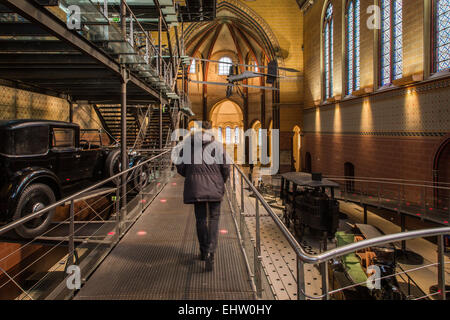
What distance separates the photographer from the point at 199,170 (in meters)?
3.02

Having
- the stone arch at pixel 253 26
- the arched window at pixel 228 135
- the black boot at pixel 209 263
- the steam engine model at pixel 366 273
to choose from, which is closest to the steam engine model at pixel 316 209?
the steam engine model at pixel 366 273

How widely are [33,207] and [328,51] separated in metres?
17.8

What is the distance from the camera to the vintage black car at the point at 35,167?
4.44 metres

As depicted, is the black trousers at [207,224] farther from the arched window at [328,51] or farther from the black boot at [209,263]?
the arched window at [328,51]

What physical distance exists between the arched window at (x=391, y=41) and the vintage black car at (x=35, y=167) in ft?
36.9

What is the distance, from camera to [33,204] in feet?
15.5

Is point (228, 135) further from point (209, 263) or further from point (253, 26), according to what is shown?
point (209, 263)

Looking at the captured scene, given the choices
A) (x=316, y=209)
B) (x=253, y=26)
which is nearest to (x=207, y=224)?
(x=316, y=209)

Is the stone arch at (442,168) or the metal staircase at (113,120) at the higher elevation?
the metal staircase at (113,120)
